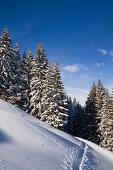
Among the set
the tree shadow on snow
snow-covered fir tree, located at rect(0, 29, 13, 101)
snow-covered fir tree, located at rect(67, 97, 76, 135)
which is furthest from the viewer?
snow-covered fir tree, located at rect(67, 97, 76, 135)

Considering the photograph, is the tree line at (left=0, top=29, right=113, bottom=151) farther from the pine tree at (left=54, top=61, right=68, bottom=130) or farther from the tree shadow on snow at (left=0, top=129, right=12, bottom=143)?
the tree shadow on snow at (left=0, top=129, right=12, bottom=143)

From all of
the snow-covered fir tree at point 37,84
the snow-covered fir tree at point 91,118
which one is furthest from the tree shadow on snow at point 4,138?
the snow-covered fir tree at point 91,118

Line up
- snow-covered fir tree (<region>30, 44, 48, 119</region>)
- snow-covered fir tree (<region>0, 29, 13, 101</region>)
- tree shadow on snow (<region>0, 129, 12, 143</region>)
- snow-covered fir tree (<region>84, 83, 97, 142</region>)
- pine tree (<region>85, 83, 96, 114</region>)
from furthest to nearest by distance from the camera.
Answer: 1. pine tree (<region>85, 83, 96, 114</region>)
2. snow-covered fir tree (<region>84, 83, 97, 142</region>)
3. snow-covered fir tree (<region>30, 44, 48, 119</region>)
4. snow-covered fir tree (<region>0, 29, 13, 101</region>)
5. tree shadow on snow (<region>0, 129, 12, 143</region>)

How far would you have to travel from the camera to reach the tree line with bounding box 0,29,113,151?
19.2m

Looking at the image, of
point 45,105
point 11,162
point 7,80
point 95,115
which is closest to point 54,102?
point 45,105

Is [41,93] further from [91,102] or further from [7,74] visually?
[91,102]

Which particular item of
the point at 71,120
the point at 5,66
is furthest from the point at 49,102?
the point at 71,120

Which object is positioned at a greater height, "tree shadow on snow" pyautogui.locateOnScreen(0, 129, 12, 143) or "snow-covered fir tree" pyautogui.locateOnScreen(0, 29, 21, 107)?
"snow-covered fir tree" pyautogui.locateOnScreen(0, 29, 21, 107)

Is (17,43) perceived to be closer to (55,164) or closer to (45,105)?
(45,105)

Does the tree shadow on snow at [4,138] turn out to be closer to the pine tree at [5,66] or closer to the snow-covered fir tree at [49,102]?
the pine tree at [5,66]

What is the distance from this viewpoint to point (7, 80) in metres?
19.5

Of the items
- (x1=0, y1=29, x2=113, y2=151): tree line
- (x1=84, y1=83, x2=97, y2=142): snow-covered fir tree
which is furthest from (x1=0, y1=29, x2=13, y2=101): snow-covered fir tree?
(x1=84, y1=83, x2=97, y2=142): snow-covered fir tree

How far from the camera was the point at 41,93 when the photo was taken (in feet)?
73.3

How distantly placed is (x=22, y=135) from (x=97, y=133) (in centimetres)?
2272
